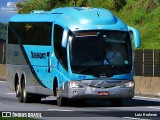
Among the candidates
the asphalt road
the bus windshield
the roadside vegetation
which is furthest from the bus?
the roadside vegetation

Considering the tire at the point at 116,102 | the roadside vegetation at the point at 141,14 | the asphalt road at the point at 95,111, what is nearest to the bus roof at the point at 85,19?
the tire at the point at 116,102

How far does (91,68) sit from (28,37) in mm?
4227

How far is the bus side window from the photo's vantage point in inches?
1096

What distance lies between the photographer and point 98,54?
27734 mm

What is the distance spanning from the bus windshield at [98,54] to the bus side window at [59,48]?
293 mm

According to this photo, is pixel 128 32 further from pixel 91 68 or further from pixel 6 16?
pixel 6 16

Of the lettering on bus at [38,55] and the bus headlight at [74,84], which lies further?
the lettering on bus at [38,55]

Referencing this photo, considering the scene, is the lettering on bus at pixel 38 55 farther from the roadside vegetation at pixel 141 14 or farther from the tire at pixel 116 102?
the roadside vegetation at pixel 141 14

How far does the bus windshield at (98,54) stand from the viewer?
27.6 metres

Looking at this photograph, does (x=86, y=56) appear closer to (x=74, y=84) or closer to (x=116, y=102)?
(x=74, y=84)

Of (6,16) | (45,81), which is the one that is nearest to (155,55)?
(45,81)

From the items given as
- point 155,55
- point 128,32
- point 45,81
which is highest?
point 128,32

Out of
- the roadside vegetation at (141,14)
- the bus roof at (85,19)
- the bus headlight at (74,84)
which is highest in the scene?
the bus roof at (85,19)

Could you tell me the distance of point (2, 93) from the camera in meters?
38.7
